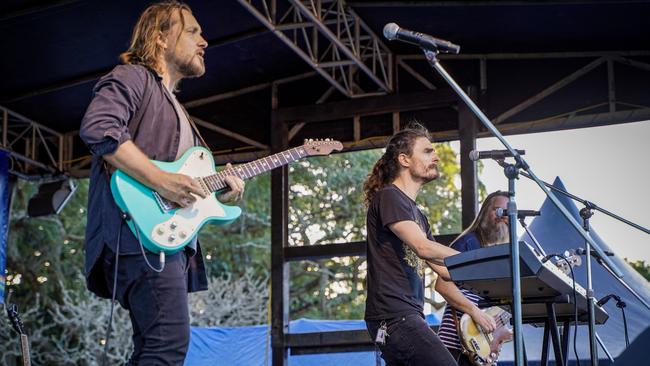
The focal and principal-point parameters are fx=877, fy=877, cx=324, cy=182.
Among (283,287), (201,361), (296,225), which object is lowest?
(201,361)

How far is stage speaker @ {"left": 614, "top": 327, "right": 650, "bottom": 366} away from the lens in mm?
2641

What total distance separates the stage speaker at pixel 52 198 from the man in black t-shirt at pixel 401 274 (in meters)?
7.02

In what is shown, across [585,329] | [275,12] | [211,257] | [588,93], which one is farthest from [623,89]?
[211,257]

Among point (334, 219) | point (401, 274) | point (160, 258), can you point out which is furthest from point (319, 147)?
point (334, 219)

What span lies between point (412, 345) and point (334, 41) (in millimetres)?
5246

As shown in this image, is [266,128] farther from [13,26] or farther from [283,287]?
[13,26]

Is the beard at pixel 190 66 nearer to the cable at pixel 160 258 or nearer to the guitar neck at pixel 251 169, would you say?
the guitar neck at pixel 251 169

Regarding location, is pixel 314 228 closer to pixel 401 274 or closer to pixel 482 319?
pixel 482 319

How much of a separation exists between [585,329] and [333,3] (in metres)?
4.15

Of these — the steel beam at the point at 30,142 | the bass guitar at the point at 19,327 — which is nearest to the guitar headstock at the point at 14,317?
the bass guitar at the point at 19,327

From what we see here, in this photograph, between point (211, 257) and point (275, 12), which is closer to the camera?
point (275, 12)

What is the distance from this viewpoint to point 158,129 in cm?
350

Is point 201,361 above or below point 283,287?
below

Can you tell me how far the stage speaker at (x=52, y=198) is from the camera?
36.0ft
